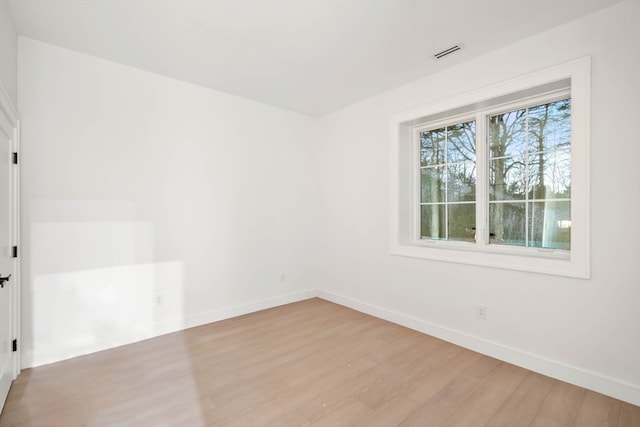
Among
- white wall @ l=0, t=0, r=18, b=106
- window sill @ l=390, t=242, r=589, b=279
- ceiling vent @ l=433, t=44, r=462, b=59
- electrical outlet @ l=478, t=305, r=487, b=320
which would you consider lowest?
electrical outlet @ l=478, t=305, r=487, b=320

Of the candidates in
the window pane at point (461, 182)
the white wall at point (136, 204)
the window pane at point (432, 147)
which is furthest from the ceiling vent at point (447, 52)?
the white wall at point (136, 204)

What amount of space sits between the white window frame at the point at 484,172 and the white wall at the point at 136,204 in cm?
162

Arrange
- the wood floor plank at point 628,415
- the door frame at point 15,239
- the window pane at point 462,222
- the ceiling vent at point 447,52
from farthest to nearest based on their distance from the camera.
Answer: the window pane at point 462,222 < the ceiling vent at point 447,52 < the door frame at point 15,239 < the wood floor plank at point 628,415

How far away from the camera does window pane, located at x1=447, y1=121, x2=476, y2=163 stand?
10.2ft

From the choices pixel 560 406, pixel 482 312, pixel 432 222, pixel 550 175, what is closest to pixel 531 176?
pixel 550 175

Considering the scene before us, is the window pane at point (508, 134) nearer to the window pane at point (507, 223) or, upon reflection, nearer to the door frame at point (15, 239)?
the window pane at point (507, 223)

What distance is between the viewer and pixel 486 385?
7.29ft

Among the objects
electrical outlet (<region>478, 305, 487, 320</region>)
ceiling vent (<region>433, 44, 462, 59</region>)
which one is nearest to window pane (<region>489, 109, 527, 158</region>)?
ceiling vent (<region>433, 44, 462, 59</region>)

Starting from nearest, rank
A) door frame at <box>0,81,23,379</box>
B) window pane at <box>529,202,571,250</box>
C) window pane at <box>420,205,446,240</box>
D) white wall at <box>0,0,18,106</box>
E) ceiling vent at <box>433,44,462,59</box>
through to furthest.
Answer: white wall at <box>0,0,18,106</box>, door frame at <box>0,81,23,379</box>, window pane at <box>529,202,571,250</box>, ceiling vent at <box>433,44,462,59</box>, window pane at <box>420,205,446,240</box>

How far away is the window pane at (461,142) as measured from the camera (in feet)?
10.2

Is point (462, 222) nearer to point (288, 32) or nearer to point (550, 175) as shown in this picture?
point (550, 175)

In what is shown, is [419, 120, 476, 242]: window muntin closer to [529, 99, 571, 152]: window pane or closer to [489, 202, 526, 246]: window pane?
[489, 202, 526, 246]: window pane

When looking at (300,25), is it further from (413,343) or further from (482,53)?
(413,343)

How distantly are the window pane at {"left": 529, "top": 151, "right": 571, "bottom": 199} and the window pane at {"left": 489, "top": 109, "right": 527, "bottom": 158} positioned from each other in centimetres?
17
